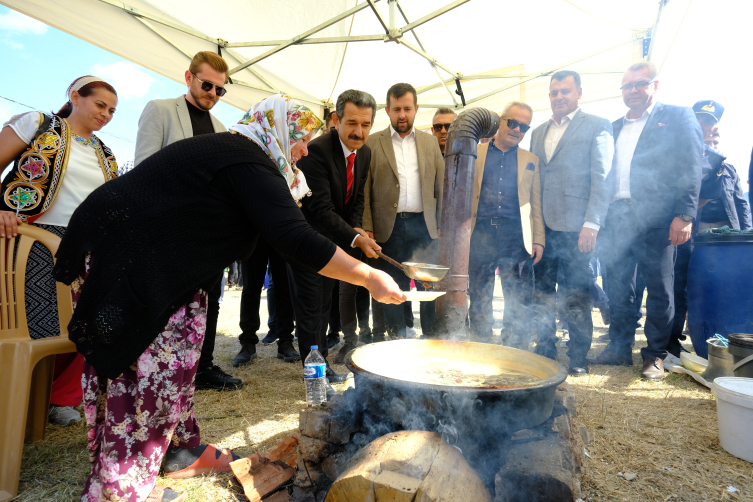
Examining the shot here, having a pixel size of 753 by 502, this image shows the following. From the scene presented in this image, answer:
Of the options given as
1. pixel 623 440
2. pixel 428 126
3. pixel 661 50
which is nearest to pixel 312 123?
pixel 623 440

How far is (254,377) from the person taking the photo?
3.60 metres

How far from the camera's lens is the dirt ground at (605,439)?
6.18 feet

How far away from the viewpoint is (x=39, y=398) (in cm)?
220

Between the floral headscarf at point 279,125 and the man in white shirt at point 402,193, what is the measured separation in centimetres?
196

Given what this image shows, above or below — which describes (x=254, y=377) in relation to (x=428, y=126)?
below

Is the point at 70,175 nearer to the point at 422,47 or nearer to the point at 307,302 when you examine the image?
the point at 307,302

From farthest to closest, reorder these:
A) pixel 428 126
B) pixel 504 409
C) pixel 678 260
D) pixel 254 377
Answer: pixel 428 126 → pixel 678 260 → pixel 254 377 → pixel 504 409

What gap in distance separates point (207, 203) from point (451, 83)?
6313 millimetres

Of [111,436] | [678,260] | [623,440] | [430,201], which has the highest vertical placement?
[430,201]

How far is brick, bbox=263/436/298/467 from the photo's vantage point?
→ 79.0 inches

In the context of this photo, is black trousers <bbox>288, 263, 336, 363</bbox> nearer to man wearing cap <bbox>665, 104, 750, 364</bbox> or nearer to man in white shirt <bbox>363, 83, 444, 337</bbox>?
man in white shirt <bbox>363, 83, 444, 337</bbox>

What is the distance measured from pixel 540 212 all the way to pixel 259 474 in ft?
10.5

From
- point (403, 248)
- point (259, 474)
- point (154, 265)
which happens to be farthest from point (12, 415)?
point (403, 248)

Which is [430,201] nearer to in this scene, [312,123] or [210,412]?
[312,123]
